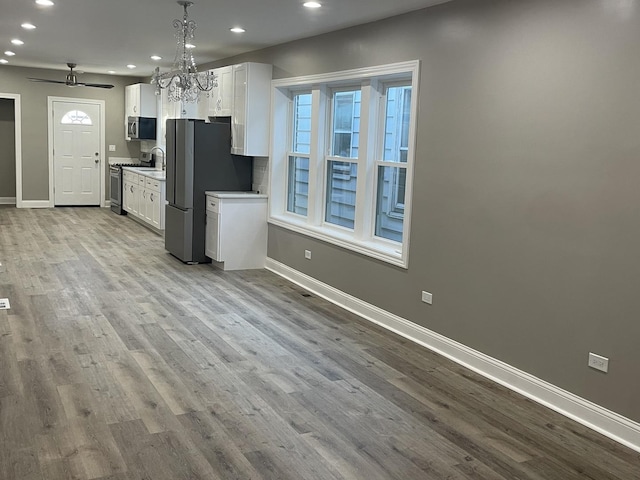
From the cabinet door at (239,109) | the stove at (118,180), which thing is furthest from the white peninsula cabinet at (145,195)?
the cabinet door at (239,109)

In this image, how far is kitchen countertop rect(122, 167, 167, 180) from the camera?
30.6ft

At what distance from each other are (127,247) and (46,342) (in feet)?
12.8

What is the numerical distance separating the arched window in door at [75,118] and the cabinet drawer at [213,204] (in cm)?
583

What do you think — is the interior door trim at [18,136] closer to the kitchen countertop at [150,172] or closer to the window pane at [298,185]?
the kitchen countertop at [150,172]

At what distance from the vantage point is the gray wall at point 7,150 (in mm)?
11992

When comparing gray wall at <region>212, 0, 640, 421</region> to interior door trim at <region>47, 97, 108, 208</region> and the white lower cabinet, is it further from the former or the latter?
interior door trim at <region>47, 97, 108, 208</region>

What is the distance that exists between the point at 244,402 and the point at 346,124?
131 inches

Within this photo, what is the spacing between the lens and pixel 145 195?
32.6 ft

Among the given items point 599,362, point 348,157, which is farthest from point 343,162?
point 599,362

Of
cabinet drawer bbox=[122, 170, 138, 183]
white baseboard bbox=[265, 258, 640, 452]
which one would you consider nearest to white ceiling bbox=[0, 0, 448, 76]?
cabinet drawer bbox=[122, 170, 138, 183]

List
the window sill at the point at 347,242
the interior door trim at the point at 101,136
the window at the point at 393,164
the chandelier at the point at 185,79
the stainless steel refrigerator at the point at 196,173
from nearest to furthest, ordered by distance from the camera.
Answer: the window sill at the point at 347,242 < the window at the point at 393,164 < the chandelier at the point at 185,79 < the stainless steel refrigerator at the point at 196,173 < the interior door trim at the point at 101,136

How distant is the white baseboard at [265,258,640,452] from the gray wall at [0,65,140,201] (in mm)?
7796

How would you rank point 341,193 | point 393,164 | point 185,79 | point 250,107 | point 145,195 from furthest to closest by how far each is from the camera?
point 145,195, point 250,107, point 341,193, point 185,79, point 393,164

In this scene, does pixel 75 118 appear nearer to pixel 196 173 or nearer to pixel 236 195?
pixel 196 173
